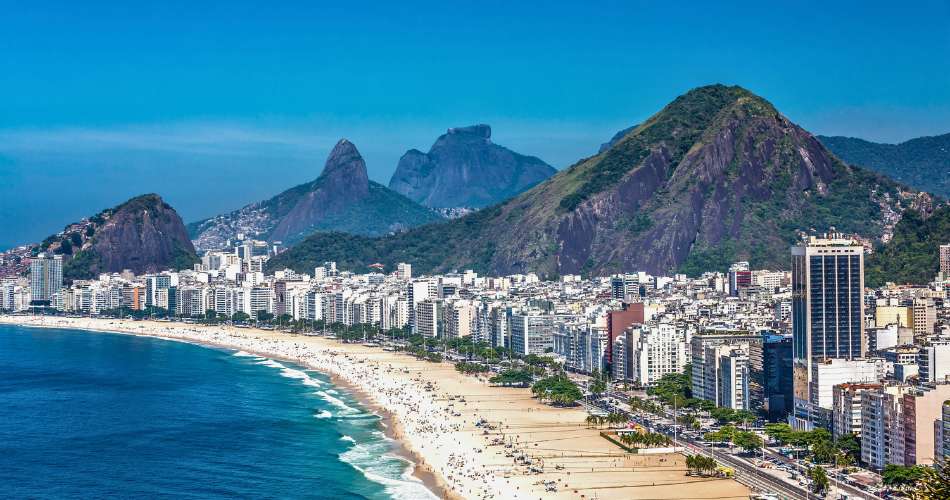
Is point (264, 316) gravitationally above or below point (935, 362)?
below

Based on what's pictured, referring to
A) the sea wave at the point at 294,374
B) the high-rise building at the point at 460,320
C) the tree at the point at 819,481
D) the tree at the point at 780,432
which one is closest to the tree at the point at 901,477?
the tree at the point at 819,481

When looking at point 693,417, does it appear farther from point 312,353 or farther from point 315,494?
point 312,353

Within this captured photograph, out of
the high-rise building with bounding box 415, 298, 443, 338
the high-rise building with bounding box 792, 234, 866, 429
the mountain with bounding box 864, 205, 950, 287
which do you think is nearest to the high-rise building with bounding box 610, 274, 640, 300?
the high-rise building with bounding box 415, 298, 443, 338

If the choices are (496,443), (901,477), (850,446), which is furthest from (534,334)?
(901,477)

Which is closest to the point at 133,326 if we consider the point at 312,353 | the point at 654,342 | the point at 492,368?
the point at 312,353

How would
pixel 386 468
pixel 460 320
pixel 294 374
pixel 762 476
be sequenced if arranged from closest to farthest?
pixel 762 476
pixel 386 468
pixel 294 374
pixel 460 320

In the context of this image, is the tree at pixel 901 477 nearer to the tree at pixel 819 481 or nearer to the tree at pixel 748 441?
the tree at pixel 819 481

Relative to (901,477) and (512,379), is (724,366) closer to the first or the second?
(512,379)

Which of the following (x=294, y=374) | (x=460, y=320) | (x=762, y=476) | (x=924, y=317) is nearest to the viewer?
(x=762, y=476)
